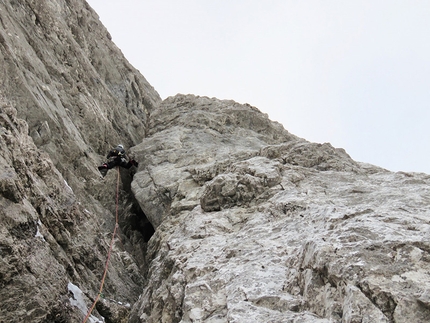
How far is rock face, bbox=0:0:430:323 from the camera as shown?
19.1 feet

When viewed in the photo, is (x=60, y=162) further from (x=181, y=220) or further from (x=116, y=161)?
(x=181, y=220)

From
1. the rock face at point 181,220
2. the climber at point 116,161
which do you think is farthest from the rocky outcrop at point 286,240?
the climber at point 116,161

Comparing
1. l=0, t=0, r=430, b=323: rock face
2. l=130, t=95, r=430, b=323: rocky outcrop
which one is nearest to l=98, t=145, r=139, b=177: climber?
l=0, t=0, r=430, b=323: rock face

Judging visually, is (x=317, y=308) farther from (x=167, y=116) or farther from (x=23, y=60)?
(x=167, y=116)

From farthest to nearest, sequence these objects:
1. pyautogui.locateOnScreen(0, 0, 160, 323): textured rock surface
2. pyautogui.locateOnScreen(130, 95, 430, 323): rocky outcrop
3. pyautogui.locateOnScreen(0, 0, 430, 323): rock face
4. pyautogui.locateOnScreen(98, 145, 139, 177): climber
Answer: pyautogui.locateOnScreen(98, 145, 139, 177): climber < pyautogui.locateOnScreen(0, 0, 160, 323): textured rock surface < pyautogui.locateOnScreen(0, 0, 430, 323): rock face < pyautogui.locateOnScreen(130, 95, 430, 323): rocky outcrop

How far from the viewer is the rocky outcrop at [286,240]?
534 centimetres

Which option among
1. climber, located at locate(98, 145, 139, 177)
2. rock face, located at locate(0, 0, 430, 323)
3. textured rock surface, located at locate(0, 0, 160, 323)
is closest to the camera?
rock face, located at locate(0, 0, 430, 323)

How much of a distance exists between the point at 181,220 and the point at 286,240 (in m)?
5.12

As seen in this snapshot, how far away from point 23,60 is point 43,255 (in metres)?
10.7

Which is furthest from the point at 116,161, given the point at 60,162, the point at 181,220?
the point at 181,220

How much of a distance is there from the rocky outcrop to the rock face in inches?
1.2

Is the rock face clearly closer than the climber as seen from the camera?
Yes

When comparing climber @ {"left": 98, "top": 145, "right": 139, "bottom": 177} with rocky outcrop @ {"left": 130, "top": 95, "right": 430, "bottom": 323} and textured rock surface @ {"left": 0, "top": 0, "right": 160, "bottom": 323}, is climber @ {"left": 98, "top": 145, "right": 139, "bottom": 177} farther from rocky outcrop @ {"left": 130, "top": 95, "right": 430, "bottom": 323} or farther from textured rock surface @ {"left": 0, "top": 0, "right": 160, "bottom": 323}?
rocky outcrop @ {"left": 130, "top": 95, "right": 430, "bottom": 323}

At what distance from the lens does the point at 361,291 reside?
5.10 m
